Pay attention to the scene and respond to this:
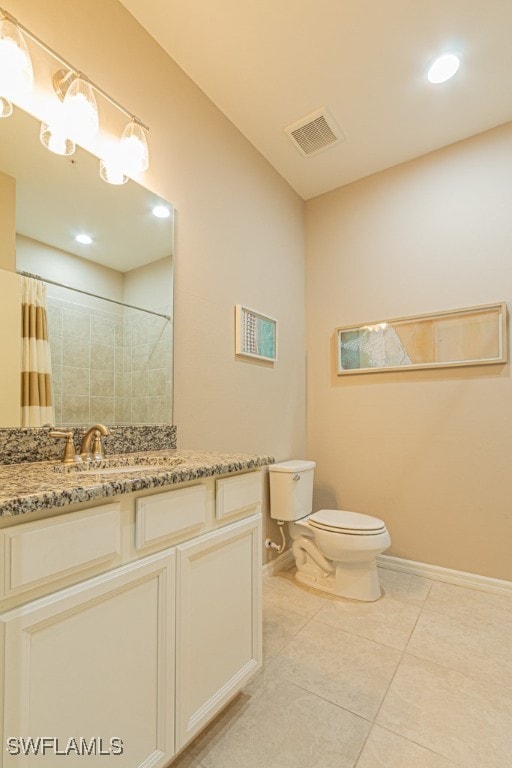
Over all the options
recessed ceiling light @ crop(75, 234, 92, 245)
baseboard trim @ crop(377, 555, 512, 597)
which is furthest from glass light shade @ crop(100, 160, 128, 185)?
baseboard trim @ crop(377, 555, 512, 597)

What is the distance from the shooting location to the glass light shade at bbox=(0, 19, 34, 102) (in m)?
1.04

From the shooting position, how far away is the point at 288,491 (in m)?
2.09

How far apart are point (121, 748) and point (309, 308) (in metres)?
2.49

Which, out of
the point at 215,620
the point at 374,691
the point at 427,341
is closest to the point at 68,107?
the point at 215,620

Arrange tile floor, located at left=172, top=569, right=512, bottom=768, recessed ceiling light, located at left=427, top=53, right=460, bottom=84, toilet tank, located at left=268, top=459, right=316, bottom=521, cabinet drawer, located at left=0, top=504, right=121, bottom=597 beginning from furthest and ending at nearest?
toilet tank, located at left=268, top=459, right=316, bottom=521, recessed ceiling light, located at left=427, top=53, right=460, bottom=84, tile floor, located at left=172, top=569, right=512, bottom=768, cabinet drawer, located at left=0, top=504, right=121, bottom=597

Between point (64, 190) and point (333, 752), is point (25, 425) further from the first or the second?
point (333, 752)

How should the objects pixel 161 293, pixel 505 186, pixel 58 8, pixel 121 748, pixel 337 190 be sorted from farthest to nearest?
pixel 337 190, pixel 505 186, pixel 161 293, pixel 58 8, pixel 121 748

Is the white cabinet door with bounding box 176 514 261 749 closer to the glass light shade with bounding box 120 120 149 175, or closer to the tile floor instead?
the tile floor

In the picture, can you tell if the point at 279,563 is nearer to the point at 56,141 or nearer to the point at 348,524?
the point at 348,524

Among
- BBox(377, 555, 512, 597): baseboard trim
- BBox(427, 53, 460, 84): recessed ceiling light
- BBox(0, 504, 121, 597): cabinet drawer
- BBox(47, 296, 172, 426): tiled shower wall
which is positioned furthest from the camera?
BBox(377, 555, 512, 597): baseboard trim

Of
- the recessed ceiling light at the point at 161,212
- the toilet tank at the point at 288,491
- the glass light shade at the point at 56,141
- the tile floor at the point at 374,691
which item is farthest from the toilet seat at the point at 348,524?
the glass light shade at the point at 56,141

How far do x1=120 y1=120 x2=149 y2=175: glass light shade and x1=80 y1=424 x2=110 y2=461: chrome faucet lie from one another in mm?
1056

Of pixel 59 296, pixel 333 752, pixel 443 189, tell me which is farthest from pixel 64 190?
pixel 443 189

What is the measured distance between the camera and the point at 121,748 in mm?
791
